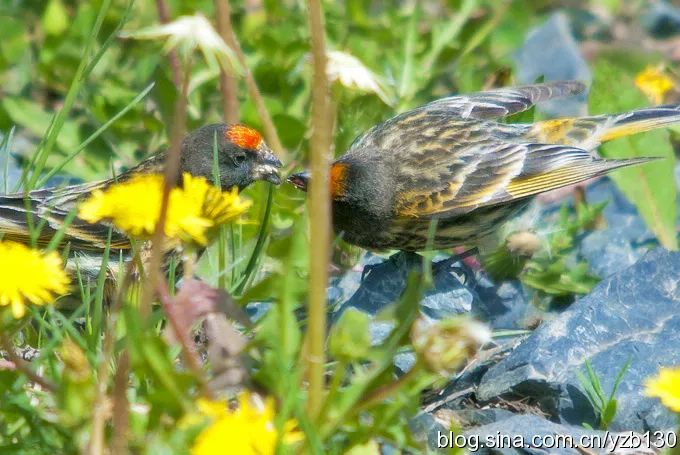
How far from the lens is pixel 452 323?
223 cm

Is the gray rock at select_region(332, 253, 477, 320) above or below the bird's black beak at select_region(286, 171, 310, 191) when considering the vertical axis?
below

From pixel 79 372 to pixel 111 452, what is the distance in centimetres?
17

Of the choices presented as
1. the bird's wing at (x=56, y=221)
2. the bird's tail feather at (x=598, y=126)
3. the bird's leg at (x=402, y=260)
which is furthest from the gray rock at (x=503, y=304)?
the bird's wing at (x=56, y=221)

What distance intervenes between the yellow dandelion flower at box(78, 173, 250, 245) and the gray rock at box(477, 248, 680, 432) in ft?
4.04

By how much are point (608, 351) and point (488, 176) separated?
60.2 inches

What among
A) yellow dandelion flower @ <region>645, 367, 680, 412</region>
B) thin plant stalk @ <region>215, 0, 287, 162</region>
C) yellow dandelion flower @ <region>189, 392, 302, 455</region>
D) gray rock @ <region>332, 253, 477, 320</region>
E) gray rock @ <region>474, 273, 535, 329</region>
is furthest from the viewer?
thin plant stalk @ <region>215, 0, 287, 162</region>

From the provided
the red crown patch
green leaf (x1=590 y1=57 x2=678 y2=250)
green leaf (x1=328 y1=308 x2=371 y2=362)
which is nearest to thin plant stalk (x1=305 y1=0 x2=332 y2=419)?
green leaf (x1=328 y1=308 x2=371 y2=362)

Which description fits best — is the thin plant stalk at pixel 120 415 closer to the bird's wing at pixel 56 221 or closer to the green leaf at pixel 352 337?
the green leaf at pixel 352 337

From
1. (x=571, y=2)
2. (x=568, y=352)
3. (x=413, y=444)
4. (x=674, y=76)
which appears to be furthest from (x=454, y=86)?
(x=413, y=444)

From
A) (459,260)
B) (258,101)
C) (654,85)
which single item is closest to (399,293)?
(459,260)

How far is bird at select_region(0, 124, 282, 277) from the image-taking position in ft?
15.3

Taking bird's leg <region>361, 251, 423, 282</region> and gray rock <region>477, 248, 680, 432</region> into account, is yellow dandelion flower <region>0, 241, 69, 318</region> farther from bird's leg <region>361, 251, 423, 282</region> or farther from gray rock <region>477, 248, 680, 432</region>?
bird's leg <region>361, 251, 423, 282</region>

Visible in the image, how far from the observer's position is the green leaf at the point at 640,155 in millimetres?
4816

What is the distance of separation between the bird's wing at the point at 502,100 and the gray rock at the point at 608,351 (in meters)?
1.38
